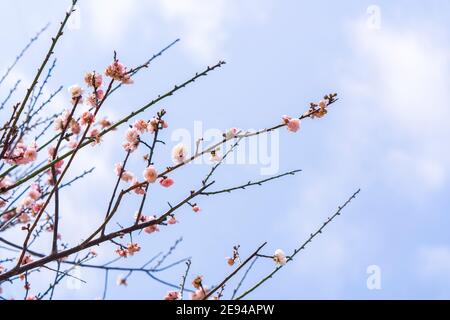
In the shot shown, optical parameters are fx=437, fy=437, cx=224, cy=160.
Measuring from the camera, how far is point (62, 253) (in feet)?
9.80

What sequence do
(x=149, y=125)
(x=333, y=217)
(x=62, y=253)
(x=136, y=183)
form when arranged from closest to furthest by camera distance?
1. (x=62, y=253)
2. (x=136, y=183)
3. (x=149, y=125)
4. (x=333, y=217)

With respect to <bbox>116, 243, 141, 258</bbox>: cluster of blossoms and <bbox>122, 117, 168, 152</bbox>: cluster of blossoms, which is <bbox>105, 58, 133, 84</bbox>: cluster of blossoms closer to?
<bbox>122, 117, 168, 152</bbox>: cluster of blossoms

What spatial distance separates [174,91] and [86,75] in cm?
87

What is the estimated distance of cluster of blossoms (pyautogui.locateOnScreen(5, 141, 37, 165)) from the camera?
3.37 m

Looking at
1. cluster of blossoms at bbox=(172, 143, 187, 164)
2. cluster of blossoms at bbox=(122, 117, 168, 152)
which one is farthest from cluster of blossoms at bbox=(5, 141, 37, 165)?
cluster of blossoms at bbox=(172, 143, 187, 164)

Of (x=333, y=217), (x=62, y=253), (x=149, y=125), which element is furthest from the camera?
(x=333, y=217)

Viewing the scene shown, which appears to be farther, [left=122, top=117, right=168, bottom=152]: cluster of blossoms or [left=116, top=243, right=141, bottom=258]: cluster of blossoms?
[left=116, top=243, right=141, bottom=258]: cluster of blossoms

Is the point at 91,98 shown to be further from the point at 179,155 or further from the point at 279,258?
the point at 279,258

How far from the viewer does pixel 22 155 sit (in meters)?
3.36

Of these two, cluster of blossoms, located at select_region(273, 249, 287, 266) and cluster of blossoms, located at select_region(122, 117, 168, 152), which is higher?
cluster of blossoms, located at select_region(122, 117, 168, 152)

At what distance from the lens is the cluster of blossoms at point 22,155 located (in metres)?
3.37

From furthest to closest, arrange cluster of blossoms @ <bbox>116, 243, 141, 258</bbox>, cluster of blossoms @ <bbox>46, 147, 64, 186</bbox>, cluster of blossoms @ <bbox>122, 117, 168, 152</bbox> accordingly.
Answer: cluster of blossoms @ <bbox>116, 243, 141, 258</bbox>, cluster of blossoms @ <bbox>122, 117, 168, 152</bbox>, cluster of blossoms @ <bbox>46, 147, 64, 186</bbox>
